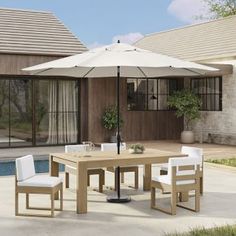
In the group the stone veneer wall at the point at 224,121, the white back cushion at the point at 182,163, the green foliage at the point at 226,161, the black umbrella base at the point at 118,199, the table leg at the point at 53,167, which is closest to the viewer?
the white back cushion at the point at 182,163

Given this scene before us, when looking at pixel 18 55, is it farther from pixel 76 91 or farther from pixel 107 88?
pixel 107 88

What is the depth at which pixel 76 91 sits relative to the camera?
1717cm

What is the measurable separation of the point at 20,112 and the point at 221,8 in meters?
23.3

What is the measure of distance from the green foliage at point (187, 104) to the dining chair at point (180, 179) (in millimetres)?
10980

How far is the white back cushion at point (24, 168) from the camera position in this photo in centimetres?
689

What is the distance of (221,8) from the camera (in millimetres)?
35219

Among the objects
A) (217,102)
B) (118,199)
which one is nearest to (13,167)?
(118,199)

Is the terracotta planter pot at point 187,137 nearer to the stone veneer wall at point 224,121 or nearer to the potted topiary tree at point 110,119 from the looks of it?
the stone veneer wall at point 224,121

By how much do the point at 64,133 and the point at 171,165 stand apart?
404 inches

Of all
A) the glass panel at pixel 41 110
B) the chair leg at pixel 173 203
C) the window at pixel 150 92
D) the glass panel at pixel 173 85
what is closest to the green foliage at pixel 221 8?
the glass panel at pixel 173 85

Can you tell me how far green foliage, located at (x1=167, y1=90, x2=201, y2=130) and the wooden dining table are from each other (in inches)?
391

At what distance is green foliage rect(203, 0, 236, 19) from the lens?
114 ft

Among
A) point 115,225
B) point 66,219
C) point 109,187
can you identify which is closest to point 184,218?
point 115,225

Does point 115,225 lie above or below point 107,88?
below
